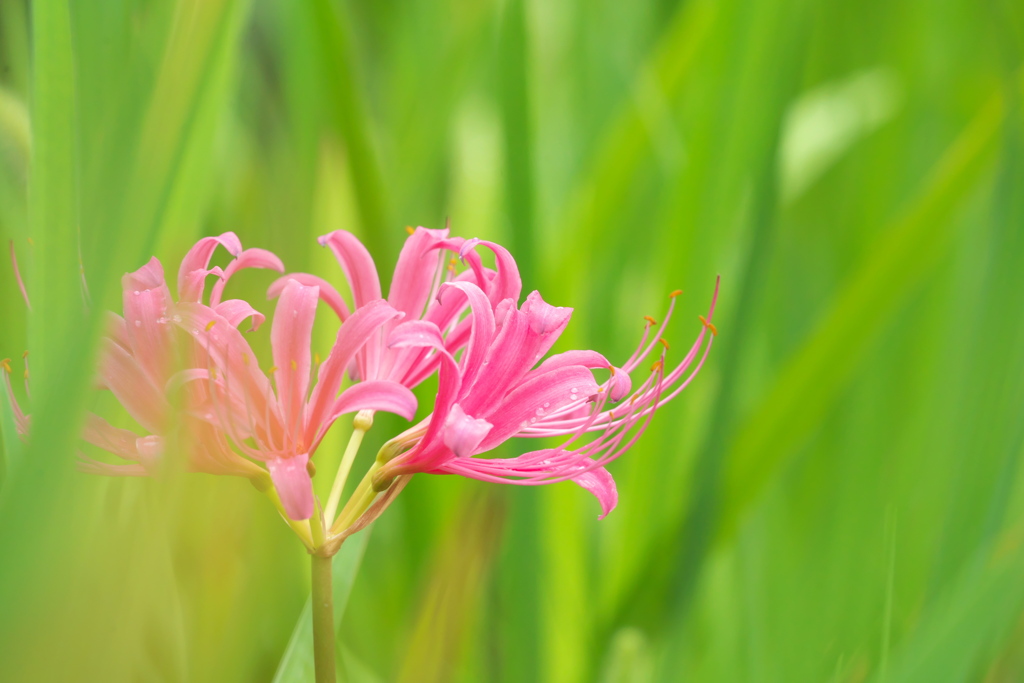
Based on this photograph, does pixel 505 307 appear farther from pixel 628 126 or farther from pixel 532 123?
pixel 628 126

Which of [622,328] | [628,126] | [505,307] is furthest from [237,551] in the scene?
[622,328]

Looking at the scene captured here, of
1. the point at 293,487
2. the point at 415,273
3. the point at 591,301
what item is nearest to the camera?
the point at 293,487

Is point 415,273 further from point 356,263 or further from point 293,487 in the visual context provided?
point 293,487

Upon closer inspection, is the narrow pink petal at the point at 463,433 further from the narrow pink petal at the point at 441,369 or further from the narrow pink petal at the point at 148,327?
the narrow pink petal at the point at 148,327

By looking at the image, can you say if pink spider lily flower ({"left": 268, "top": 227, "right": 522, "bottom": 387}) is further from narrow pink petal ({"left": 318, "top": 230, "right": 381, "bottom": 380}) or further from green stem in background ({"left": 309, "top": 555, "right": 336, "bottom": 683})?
green stem in background ({"left": 309, "top": 555, "right": 336, "bottom": 683})

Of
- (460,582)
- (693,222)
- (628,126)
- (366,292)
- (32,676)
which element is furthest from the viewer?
(628,126)

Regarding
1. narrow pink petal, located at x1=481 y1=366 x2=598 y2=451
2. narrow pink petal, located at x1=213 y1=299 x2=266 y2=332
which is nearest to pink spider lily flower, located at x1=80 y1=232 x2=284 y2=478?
narrow pink petal, located at x1=213 y1=299 x2=266 y2=332

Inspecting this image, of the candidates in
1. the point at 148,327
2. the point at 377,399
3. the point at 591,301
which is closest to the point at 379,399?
the point at 377,399
